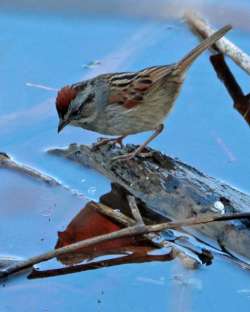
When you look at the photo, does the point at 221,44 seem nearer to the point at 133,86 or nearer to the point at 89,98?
the point at 133,86

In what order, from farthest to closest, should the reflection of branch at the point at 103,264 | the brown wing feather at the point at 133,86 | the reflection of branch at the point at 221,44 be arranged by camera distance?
the reflection of branch at the point at 221,44, the brown wing feather at the point at 133,86, the reflection of branch at the point at 103,264

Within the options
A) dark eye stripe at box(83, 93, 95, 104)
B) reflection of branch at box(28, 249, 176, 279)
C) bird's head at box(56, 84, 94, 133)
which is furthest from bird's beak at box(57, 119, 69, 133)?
reflection of branch at box(28, 249, 176, 279)

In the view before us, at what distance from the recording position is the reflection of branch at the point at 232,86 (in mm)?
6625

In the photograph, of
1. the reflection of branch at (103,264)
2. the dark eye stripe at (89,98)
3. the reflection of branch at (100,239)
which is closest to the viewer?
the reflection of branch at (100,239)

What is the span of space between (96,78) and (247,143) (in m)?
0.97

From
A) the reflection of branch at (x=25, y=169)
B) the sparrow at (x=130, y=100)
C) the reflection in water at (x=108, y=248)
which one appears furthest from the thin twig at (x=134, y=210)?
the sparrow at (x=130, y=100)

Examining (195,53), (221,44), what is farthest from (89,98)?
(221,44)

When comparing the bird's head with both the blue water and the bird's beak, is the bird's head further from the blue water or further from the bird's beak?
the blue water

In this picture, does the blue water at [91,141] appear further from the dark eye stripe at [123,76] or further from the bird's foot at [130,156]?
the dark eye stripe at [123,76]

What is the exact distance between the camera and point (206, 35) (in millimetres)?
7273

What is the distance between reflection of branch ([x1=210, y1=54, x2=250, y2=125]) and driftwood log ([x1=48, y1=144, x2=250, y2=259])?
0.97 m

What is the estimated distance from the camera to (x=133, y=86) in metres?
6.28

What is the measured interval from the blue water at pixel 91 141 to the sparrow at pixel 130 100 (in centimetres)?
18

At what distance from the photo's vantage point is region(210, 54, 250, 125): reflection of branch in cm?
662
